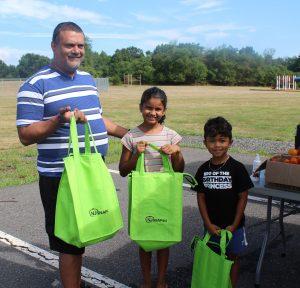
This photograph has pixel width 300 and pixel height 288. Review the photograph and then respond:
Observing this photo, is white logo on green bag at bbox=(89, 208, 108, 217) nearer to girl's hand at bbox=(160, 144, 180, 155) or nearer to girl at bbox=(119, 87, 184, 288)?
girl at bbox=(119, 87, 184, 288)

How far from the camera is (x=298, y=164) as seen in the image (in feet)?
10.6

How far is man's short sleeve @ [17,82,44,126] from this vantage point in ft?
8.91

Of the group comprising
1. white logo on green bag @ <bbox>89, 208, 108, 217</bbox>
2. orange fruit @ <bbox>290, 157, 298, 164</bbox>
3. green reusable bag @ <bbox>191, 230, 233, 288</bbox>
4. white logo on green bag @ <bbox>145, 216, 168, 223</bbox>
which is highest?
orange fruit @ <bbox>290, 157, 298, 164</bbox>

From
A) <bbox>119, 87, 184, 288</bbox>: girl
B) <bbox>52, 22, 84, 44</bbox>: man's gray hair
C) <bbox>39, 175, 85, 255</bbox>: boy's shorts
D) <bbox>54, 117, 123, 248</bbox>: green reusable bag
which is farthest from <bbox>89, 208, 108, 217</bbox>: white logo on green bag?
<bbox>52, 22, 84, 44</bbox>: man's gray hair

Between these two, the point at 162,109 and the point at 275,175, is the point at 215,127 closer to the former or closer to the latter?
the point at 162,109

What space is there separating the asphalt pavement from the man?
3.13 ft

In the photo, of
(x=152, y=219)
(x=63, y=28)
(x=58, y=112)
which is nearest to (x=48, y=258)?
(x=152, y=219)

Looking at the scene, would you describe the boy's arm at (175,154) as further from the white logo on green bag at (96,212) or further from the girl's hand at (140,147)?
the white logo on green bag at (96,212)

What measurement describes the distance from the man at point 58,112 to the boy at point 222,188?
2.58 feet

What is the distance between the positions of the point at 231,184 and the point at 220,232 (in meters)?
0.35

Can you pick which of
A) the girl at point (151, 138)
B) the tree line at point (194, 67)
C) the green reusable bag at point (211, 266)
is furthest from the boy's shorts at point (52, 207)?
the tree line at point (194, 67)

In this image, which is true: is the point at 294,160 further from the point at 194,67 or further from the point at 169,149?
the point at 194,67

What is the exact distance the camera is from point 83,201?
2.64 meters

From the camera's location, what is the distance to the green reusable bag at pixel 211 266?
2.93 metres
